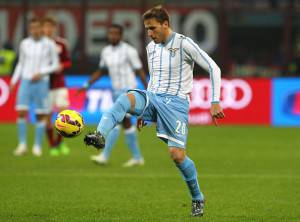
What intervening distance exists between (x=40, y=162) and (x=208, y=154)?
2.97 metres

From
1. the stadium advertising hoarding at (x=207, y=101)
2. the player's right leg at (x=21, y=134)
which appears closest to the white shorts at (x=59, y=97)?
the player's right leg at (x=21, y=134)

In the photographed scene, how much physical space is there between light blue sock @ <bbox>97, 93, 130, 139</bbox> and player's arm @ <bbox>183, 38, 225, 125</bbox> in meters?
0.79

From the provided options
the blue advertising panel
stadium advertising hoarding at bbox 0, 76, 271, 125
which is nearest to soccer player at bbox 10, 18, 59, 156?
stadium advertising hoarding at bbox 0, 76, 271, 125

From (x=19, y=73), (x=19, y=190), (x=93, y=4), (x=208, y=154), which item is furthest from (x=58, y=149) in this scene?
(x=93, y=4)

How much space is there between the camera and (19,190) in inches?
438

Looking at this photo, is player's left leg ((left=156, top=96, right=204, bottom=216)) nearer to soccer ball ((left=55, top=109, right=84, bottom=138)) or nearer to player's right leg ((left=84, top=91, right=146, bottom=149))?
player's right leg ((left=84, top=91, right=146, bottom=149))

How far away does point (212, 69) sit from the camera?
29.4 feet

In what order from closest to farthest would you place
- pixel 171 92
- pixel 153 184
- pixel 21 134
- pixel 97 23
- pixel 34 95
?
pixel 171 92
pixel 153 184
pixel 21 134
pixel 34 95
pixel 97 23

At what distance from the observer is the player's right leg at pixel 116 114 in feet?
26.7

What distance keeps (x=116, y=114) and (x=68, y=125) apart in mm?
448

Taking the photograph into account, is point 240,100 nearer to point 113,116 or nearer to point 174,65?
point 174,65

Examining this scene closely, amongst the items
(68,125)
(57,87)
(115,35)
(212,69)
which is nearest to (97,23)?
(57,87)

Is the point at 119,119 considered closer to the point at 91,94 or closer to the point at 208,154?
the point at 208,154

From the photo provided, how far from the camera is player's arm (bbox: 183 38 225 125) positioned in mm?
8727
